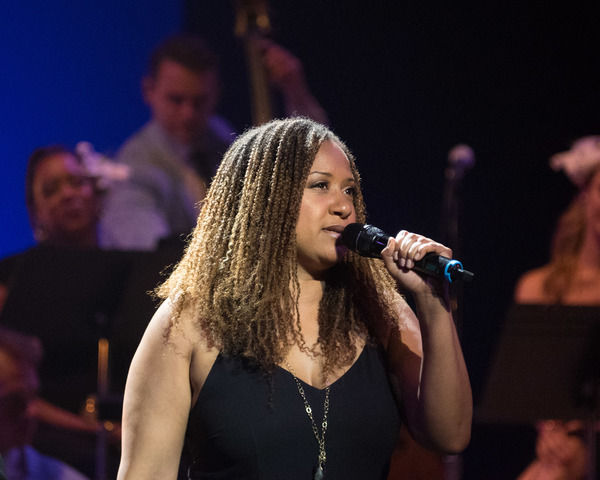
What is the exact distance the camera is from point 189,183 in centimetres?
496

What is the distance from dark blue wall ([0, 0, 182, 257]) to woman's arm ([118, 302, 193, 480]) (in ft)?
9.94

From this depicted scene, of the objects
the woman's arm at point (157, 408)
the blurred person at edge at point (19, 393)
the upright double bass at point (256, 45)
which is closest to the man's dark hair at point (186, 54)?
the upright double bass at point (256, 45)

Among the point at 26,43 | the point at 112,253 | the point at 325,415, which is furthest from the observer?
the point at 26,43

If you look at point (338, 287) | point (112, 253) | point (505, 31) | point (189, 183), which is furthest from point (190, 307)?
point (505, 31)

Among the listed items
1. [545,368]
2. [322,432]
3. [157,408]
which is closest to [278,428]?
[322,432]

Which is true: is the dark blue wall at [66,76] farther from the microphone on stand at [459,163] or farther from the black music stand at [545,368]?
the black music stand at [545,368]

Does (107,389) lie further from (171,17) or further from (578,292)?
(578,292)

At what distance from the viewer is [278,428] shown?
6.37 ft

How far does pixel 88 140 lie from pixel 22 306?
142 centimetres

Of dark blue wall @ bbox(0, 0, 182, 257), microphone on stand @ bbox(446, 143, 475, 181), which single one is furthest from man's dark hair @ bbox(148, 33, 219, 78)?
microphone on stand @ bbox(446, 143, 475, 181)

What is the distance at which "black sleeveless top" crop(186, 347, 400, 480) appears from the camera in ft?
6.33

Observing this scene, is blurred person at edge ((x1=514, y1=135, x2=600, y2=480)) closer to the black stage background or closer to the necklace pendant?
the black stage background

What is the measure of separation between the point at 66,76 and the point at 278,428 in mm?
3547

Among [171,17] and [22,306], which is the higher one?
[171,17]
